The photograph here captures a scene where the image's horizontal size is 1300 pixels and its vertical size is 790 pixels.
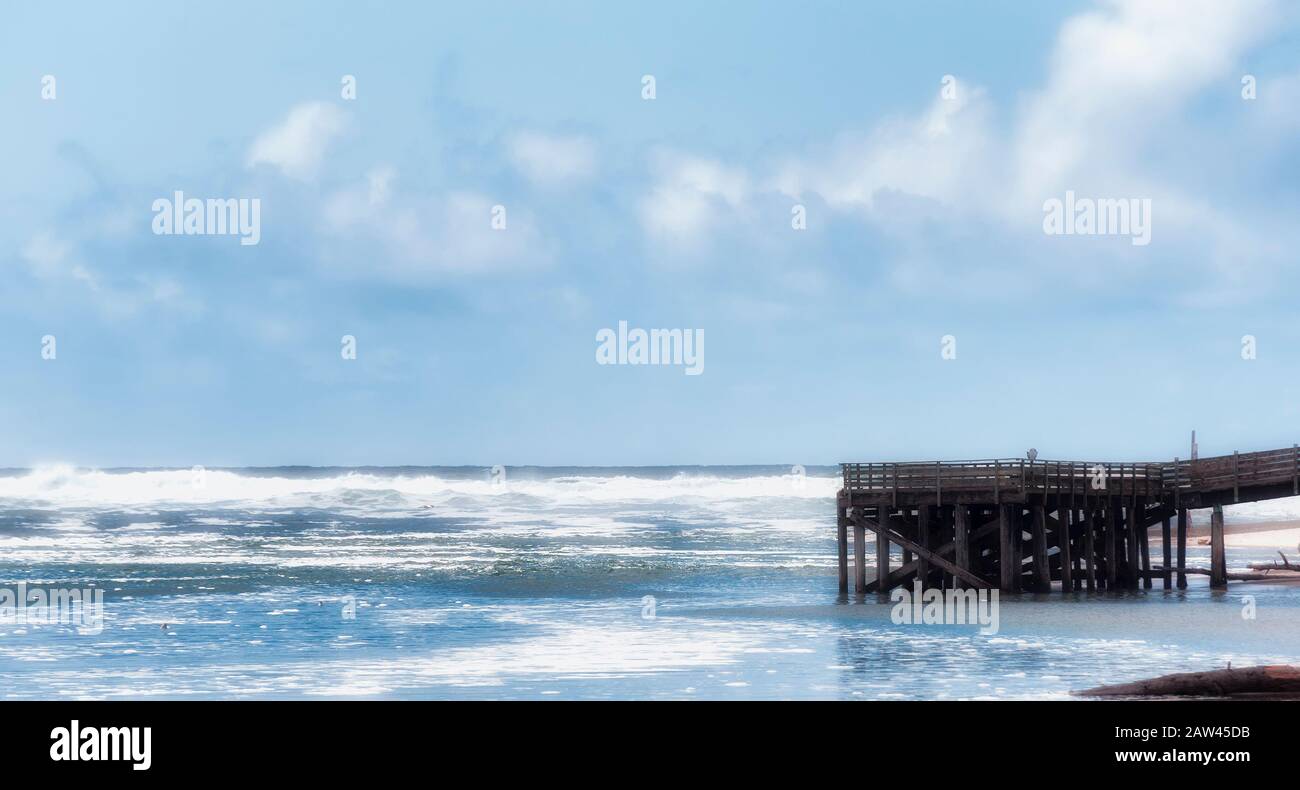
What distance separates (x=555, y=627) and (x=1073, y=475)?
46.4 ft

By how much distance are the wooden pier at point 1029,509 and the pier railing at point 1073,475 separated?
26 millimetres

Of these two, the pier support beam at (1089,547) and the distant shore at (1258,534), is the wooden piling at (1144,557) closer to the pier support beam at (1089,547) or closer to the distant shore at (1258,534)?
the pier support beam at (1089,547)

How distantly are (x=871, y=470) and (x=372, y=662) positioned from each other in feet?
50.8

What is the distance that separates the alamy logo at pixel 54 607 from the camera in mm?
35312

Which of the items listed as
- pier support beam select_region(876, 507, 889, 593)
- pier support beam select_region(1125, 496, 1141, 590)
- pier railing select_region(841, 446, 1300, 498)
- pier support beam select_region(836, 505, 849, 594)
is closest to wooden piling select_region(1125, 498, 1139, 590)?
pier support beam select_region(1125, 496, 1141, 590)

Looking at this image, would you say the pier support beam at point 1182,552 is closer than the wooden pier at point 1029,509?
No

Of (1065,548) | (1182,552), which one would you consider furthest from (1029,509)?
(1182,552)

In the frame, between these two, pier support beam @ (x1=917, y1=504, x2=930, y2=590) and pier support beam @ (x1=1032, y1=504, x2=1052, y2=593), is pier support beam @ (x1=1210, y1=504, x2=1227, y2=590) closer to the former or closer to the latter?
pier support beam @ (x1=1032, y1=504, x2=1052, y2=593)

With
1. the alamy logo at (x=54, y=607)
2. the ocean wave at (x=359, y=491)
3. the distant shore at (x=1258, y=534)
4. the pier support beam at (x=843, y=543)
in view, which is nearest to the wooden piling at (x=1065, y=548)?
the pier support beam at (x=843, y=543)

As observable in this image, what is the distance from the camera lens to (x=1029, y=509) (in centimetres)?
3888
